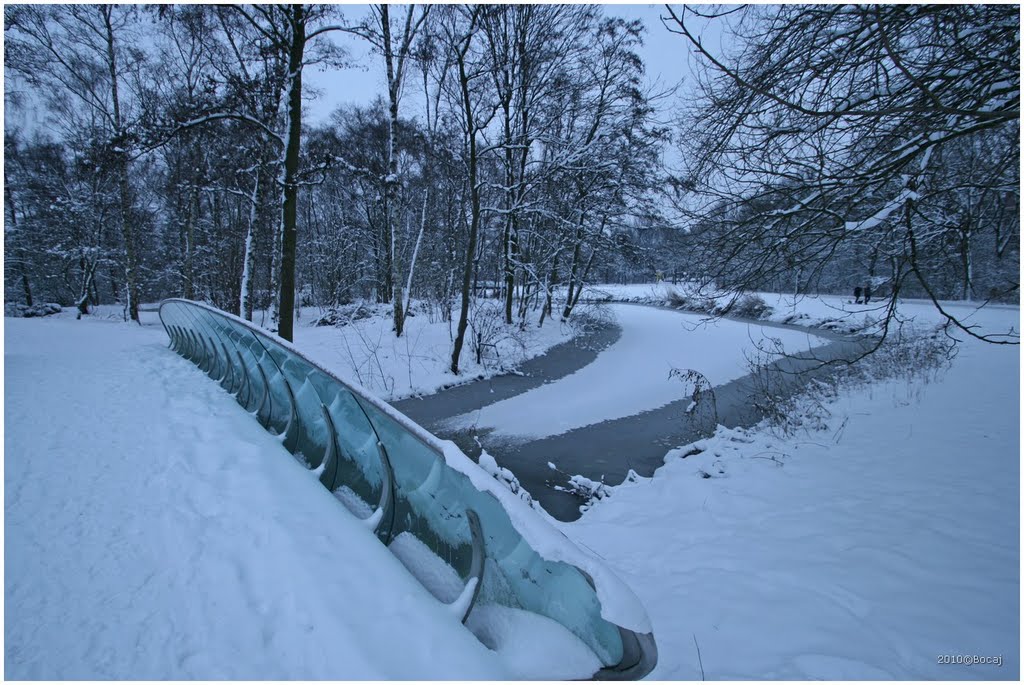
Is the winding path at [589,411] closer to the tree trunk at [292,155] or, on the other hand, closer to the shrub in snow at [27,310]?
the tree trunk at [292,155]

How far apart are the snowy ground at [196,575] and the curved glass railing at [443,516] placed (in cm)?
16

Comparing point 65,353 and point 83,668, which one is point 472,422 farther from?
point 65,353

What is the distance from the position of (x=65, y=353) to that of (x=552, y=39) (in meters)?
13.1

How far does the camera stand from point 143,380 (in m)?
5.31

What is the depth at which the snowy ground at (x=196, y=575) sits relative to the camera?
1519 mm

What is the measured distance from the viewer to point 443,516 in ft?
6.54

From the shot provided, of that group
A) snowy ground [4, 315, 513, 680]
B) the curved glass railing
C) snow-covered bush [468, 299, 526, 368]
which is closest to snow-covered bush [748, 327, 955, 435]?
the curved glass railing

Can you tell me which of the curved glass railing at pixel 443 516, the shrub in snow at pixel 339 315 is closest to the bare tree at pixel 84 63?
the shrub in snow at pixel 339 315

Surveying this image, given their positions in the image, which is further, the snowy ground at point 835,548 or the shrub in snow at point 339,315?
the shrub in snow at point 339,315

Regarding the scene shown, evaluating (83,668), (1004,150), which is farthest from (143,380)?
(1004,150)

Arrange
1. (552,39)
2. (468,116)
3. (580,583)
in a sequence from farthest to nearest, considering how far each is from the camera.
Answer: (552,39), (468,116), (580,583)

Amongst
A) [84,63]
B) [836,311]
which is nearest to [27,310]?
[84,63]

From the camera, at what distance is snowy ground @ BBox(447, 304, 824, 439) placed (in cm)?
716

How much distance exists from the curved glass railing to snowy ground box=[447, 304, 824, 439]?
7.76ft
